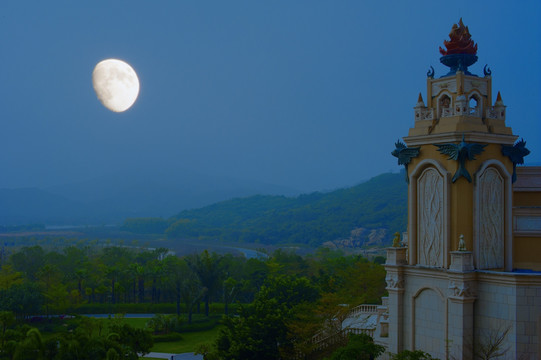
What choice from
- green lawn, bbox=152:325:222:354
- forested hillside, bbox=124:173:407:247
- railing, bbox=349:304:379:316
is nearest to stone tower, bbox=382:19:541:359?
railing, bbox=349:304:379:316

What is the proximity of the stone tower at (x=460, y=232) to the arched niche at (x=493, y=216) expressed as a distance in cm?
3

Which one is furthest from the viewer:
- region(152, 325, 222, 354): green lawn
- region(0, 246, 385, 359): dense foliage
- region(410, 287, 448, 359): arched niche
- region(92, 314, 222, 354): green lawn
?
region(92, 314, 222, 354): green lawn

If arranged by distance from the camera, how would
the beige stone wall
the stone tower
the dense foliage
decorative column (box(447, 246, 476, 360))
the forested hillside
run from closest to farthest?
the stone tower → decorative column (box(447, 246, 476, 360)) → the beige stone wall → the dense foliage → the forested hillside

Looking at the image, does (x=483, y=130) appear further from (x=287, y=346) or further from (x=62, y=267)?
(x=62, y=267)

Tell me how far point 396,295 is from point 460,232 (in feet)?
10.6

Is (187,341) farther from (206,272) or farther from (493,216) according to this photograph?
(493,216)

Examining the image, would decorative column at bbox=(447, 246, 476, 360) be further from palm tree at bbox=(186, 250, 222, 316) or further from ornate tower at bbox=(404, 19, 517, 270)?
palm tree at bbox=(186, 250, 222, 316)

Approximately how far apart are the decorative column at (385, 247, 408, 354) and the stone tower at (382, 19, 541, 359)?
0.11 ft

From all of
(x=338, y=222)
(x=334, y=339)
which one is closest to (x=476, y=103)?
(x=334, y=339)

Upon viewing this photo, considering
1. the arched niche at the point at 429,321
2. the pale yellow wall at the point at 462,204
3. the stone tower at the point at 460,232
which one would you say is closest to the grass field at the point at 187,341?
the arched niche at the point at 429,321

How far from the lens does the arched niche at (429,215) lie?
1669 cm

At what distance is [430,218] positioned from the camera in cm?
1728

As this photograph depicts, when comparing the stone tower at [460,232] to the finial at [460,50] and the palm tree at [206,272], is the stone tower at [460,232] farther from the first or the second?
the palm tree at [206,272]

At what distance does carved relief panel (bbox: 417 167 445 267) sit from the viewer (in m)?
16.9
